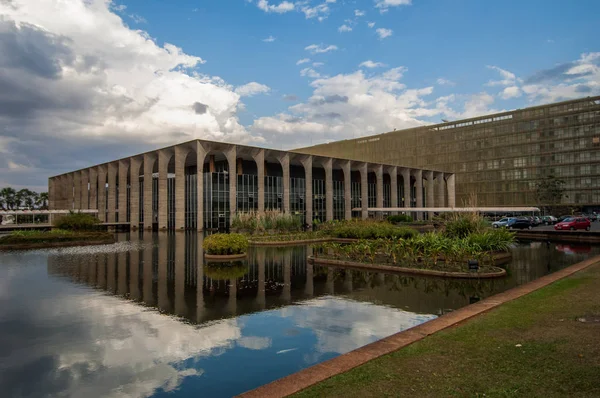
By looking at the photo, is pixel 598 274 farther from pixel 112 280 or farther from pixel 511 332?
pixel 112 280

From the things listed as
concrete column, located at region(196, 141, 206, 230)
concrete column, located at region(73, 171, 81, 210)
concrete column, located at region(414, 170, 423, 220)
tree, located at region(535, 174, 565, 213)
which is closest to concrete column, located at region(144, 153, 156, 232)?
concrete column, located at region(196, 141, 206, 230)

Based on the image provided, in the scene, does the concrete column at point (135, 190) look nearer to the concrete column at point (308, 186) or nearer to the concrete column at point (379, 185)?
the concrete column at point (308, 186)

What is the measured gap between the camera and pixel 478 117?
3866 inches

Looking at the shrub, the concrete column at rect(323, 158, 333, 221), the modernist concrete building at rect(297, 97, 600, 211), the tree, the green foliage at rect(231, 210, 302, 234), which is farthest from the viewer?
the modernist concrete building at rect(297, 97, 600, 211)

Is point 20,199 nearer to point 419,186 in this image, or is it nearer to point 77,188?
point 77,188

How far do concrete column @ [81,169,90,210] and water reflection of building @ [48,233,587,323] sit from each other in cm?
5901

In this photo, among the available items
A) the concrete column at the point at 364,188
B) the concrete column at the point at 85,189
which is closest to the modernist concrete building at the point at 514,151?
the concrete column at the point at 364,188

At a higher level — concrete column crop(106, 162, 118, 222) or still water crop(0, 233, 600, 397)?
concrete column crop(106, 162, 118, 222)

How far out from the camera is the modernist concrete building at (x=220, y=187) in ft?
166

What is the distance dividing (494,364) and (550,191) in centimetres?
9362

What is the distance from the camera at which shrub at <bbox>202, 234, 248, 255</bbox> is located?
2120cm

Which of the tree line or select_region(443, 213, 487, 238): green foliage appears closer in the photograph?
select_region(443, 213, 487, 238): green foliage

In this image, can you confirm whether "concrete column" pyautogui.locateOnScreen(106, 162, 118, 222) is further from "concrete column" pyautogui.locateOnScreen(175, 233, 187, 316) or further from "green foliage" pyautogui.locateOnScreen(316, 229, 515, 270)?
"green foliage" pyautogui.locateOnScreen(316, 229, 515, 270)

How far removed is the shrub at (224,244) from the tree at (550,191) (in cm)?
8182
